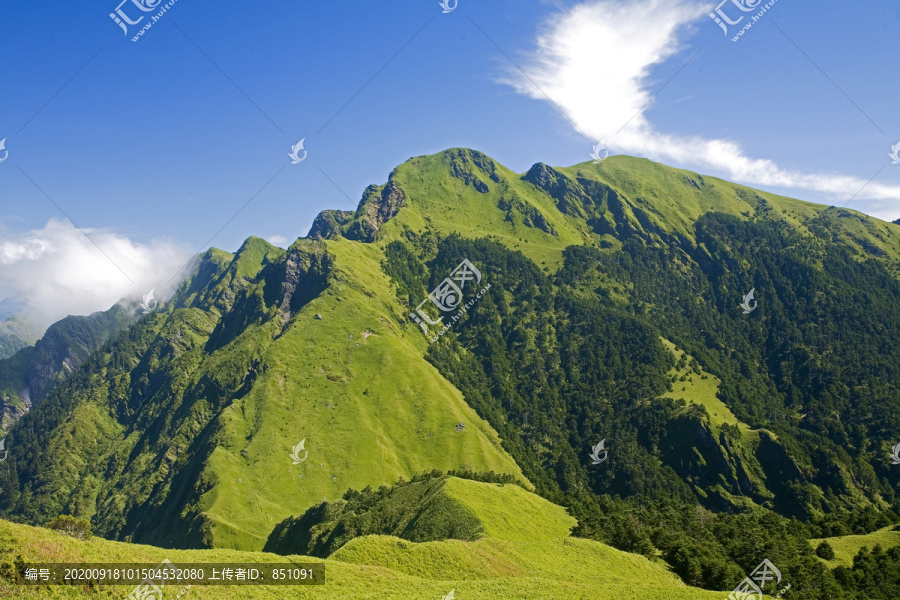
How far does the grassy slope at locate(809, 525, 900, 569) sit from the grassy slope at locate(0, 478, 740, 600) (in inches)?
1963

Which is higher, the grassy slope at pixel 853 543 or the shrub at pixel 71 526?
the grassy slope at pixel 853 543

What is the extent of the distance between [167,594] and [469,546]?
4338 centimetres

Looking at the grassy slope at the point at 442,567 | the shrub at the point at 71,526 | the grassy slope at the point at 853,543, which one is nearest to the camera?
the grassy slope at the point at 442,567

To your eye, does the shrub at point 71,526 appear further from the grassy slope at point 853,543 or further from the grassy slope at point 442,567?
the grassy slope at point 853,543

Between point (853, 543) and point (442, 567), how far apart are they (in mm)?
101575

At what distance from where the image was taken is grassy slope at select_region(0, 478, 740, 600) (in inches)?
1633

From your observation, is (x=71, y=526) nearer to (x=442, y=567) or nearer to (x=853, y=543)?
(x=442, y=567)

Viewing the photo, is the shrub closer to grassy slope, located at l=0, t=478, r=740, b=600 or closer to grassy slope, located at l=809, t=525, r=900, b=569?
grassy slope, located at l=0, t=478, r=740, b=600

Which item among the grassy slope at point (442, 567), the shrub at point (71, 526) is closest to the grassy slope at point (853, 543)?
the grassy slope at point (442, 567)

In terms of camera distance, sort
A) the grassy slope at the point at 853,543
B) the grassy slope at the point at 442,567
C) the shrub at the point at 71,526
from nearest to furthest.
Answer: the grassy slope at the point at 442,567
the shrub at the point at 71,526
the grassy slope at the point at 853,543

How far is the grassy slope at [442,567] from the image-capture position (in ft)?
136

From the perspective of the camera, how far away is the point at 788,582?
85.9 metres

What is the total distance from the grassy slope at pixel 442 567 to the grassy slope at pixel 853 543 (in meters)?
49.9

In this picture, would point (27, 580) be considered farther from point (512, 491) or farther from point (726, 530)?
point (726, 530)
